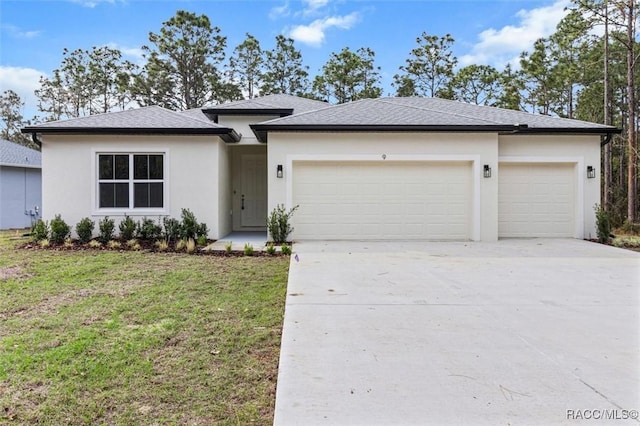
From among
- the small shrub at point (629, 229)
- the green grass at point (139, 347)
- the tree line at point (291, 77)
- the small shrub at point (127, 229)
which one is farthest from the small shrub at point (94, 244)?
the tree line at point (291, 77)

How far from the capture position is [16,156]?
16.2m

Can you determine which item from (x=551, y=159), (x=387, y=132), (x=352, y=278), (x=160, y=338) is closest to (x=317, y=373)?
(x=160, y=338)

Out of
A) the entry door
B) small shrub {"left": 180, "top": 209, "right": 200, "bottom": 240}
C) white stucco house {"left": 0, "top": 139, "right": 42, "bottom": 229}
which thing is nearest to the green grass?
small shrub {"left": 180, "top": 209, "right": 200, "bottom": 240}

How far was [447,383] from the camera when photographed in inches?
113

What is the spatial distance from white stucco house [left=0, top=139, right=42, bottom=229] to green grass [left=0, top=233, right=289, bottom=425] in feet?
37.4

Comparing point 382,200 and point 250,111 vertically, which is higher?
point 250,111

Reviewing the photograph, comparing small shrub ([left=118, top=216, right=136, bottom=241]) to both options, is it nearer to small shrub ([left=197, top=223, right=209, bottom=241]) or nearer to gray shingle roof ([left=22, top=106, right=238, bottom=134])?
small shrub ([left=197, top=223, right=209, bottom=241])

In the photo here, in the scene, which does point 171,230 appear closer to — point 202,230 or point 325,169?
point 202,230

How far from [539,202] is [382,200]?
465 cm

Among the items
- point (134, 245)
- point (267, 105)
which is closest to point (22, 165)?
point (134, 245)

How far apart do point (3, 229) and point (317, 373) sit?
56.2 feet

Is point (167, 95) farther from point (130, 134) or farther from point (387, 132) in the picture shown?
point (387, 132)

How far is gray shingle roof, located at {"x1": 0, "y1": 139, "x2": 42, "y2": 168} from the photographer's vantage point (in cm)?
1545

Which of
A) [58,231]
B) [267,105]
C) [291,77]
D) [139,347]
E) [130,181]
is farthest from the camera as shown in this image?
[291,77]
